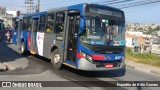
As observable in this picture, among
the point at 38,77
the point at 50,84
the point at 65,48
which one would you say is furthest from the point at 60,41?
the point at 50,84

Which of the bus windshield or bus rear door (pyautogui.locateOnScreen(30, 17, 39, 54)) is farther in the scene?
bus rear door (pyautogui.locateOnScreen(30, 17, 39, 54))

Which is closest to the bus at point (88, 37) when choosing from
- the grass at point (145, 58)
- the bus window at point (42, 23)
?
the bus window at point (42, 23)

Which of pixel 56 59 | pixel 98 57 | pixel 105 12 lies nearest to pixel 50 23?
pixel 56 59

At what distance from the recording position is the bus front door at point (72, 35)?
12.5 meters

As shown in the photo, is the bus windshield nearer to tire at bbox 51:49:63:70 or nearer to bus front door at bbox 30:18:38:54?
tire at bbox 51:49:63:70

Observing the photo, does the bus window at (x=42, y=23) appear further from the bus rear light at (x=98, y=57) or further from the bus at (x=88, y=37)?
the bus rear light at (x=98, y=57)

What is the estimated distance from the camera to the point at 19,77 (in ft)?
37.9

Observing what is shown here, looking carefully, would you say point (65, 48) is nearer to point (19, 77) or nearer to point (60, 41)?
point (60, 41)

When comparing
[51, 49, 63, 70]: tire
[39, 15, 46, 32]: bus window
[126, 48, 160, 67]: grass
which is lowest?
[126, 48, 160, 67]: grass

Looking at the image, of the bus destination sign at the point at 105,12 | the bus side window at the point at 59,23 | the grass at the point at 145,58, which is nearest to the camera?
the bus destination sign at the point at 105,12

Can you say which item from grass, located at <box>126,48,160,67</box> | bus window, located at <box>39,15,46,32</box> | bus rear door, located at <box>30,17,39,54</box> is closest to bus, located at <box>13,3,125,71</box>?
bus window, located at <box>39,15,46,32</box>

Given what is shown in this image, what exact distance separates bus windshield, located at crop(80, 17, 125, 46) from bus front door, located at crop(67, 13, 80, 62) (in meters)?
0.64

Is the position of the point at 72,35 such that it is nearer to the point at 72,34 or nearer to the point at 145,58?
the point at 72,34

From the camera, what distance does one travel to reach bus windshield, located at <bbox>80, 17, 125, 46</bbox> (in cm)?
1195
